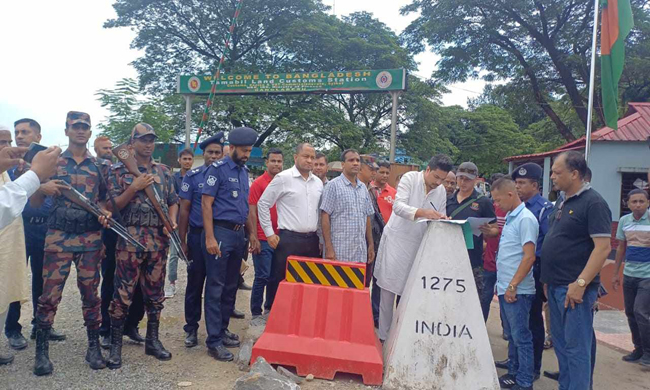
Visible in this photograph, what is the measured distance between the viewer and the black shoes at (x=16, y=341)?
403 centimetres

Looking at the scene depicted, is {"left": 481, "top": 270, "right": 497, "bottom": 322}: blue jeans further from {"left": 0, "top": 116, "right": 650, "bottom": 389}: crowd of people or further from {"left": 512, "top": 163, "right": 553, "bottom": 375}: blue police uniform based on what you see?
{"left": 512, "top": 163, "right": 553, "bottom": 375}: blue police uniform

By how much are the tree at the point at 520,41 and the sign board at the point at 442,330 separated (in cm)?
1431

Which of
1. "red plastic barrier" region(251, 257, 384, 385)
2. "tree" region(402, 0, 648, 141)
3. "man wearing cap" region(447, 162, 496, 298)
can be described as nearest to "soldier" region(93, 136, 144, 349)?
"red plastic barrier" region(251, 257, 384, 385)

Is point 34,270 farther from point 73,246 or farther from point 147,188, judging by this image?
point 147,188

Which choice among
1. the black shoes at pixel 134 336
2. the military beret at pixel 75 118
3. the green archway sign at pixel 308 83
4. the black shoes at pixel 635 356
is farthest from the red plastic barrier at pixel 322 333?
the green archway sign at pixel 308 83

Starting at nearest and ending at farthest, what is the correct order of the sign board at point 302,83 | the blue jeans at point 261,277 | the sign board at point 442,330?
1. the sign board at point 442,330
2. the blue jeans at point 261,277
3. the sign board at point 302,83

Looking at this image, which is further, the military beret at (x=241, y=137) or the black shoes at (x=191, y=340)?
the black shoes at (x=191, y=340)

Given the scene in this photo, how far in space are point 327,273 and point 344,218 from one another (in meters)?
0.76

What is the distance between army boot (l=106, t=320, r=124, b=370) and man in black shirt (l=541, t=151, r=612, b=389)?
3.59 meters

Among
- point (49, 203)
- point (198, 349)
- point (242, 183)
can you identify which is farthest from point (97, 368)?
point (242, 183)

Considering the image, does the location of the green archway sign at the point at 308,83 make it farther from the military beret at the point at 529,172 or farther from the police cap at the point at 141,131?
the police cap at the point at 141,131

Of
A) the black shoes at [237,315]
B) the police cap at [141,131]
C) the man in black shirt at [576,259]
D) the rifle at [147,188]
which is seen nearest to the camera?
the man in black shirt at [576,259]

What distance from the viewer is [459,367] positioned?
360cm

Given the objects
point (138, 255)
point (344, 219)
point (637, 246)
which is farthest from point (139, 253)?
point (637, 246)
